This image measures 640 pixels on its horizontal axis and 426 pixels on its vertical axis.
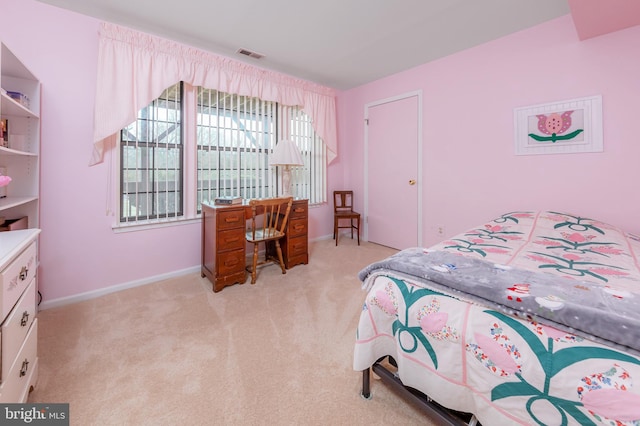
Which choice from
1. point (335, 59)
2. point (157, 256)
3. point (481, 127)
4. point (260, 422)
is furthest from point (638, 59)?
point (157, 256)

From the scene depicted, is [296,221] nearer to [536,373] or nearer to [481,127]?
[481,127]

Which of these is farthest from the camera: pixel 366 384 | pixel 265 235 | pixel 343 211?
pixel 343 211

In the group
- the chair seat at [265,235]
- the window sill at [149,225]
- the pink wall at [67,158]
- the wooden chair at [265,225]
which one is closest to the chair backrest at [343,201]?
the wooden chair at [265,225]

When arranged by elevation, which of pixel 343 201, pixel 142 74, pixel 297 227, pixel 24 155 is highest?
pixel 142 74

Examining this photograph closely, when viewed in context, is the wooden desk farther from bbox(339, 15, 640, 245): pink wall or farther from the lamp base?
bbox(339, 15, 640, 245): pink wall

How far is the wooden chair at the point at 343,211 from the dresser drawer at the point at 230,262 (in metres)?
1.77

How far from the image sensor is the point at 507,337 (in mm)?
864

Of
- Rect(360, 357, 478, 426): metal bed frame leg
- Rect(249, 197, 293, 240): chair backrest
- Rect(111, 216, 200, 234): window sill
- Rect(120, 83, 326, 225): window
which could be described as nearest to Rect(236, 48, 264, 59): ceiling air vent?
Rect(120, 83, 326, 225): window

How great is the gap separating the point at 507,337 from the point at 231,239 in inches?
89.4

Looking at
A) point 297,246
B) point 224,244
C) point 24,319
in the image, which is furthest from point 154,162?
point 24,319

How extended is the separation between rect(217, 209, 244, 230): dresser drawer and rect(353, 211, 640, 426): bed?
1.64m

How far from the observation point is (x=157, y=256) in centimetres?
277

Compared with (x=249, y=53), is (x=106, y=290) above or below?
below

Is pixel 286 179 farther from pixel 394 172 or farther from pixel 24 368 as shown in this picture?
pixel 24 368
